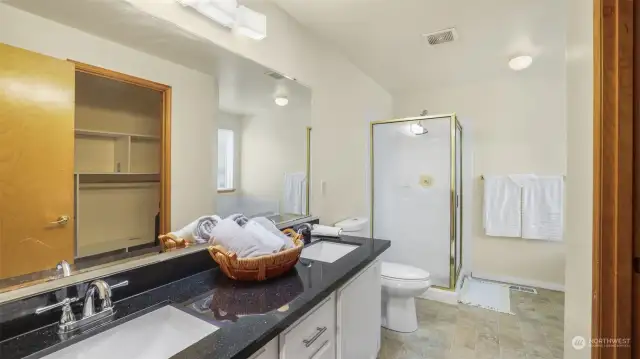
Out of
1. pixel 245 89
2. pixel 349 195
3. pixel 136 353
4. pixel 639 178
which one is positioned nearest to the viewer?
pixel 639 178

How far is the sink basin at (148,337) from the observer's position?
805 mm

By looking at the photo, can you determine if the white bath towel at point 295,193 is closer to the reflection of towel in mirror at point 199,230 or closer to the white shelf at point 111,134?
the reflection of towel in mirror at point 199,230

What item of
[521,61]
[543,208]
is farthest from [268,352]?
[543,208]

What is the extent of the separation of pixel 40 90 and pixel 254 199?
1.07 metres

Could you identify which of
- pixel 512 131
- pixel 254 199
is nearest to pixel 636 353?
pixel 254 199

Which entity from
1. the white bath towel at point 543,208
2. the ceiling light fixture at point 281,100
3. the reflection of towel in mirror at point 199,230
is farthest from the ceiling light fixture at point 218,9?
the white bath towel at point 543,208

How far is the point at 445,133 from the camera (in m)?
2.97

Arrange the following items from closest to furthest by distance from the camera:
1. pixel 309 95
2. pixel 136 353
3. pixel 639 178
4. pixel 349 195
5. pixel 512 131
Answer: pixel 639 178, pixel 136 353, pixel 309 95, pixel 349 195, pixel 512 131

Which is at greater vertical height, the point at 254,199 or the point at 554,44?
the point at 554,44

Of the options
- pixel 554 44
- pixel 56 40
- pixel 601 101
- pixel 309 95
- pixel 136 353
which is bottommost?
pixel 136 353

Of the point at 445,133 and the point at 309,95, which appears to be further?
the point at 445,133

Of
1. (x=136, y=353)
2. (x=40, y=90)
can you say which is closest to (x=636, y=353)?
(x=136, y=353)

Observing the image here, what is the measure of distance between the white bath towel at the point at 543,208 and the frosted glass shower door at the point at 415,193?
94 cm

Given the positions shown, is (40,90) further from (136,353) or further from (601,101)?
(601,101)
